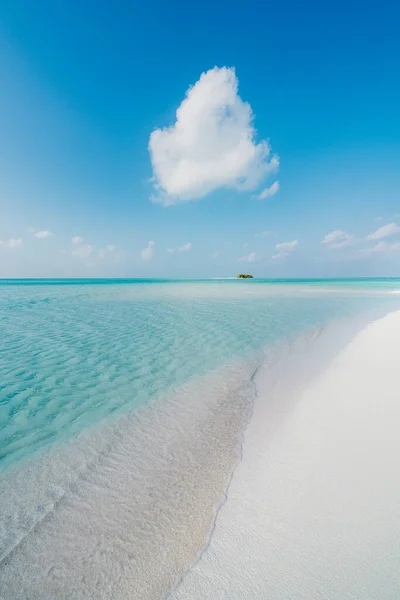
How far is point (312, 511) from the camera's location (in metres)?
2.76

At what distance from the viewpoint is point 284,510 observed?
2818 millimetres

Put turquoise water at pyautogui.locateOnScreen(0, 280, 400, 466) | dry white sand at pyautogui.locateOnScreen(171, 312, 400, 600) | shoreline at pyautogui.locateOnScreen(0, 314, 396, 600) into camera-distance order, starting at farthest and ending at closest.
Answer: turquoise water at pyautogui.locateOnScreen(0, 280, 400, 466) < shoreline at pyautogui.locateOnScreen(0, 314, 396, 600) < dry white sand at pyautogui.locateOnScreen(171, 312, 400, 600)

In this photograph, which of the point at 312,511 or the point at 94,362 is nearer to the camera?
the point at 312,511

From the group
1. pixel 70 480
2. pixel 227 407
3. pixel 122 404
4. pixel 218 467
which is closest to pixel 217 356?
pixel 227 407

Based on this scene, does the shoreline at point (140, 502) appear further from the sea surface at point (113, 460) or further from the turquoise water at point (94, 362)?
the turquoise water at point (94, 362)

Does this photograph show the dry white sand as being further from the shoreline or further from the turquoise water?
the turquoise water

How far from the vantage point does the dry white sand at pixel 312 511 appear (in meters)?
2.10

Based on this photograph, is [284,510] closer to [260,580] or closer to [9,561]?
[260,580]

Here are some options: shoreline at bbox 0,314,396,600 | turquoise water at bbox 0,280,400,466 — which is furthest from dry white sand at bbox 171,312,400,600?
turquoise water at bbox 0,280,400,466

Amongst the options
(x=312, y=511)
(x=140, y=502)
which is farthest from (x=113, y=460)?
(x=312, y=511)

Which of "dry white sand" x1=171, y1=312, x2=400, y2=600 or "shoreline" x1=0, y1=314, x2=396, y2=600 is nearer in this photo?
"dry white sand" x1=171, y1=312, x2=400, y2=600

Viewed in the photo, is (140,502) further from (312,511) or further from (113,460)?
(312,511)

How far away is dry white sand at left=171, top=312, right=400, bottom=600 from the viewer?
2.10 metres

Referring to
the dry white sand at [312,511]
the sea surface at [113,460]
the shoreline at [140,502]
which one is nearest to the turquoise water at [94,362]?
the sea surface at [113,460]
